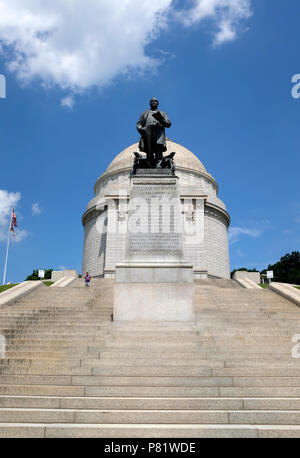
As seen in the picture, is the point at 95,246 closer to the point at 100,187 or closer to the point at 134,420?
the point at 100,187

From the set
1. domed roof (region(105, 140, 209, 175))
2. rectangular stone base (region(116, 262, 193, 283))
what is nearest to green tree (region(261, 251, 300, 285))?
domed roof (region(105, 140, 209, 175))

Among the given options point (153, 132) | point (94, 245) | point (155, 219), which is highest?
point (94, 245)

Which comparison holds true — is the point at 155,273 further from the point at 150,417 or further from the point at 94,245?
the point at 94,245

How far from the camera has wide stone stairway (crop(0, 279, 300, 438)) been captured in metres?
5.22

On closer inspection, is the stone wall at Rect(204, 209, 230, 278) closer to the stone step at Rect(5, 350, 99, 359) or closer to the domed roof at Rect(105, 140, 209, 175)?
the domed roof at Rect(105, 140, 209, 175)

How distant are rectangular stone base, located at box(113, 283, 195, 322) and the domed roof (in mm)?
32819

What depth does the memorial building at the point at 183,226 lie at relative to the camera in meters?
33.5

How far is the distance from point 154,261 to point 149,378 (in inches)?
161

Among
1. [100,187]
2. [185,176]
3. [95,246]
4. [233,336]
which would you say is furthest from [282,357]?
[100,187]

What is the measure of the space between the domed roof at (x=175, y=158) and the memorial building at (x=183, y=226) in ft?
0.53

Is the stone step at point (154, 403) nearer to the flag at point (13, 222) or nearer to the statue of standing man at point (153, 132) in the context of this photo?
the statue of standing man at point (153, 132)

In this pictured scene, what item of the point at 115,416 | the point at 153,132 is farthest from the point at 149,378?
the point at 153,132

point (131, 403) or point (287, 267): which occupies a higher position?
point (287, 267)

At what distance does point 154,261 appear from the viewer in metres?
10.3
